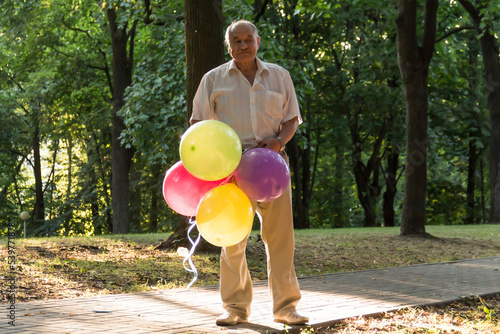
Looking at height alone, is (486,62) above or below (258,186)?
above

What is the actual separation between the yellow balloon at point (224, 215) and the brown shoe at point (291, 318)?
93cm

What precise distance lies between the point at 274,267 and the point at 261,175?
100cm

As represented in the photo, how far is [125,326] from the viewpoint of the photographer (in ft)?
17.2

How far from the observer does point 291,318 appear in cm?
529

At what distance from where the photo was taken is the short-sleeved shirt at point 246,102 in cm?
527

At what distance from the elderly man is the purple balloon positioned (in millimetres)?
366

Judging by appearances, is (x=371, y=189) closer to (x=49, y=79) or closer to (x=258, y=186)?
(x=49, y=79)

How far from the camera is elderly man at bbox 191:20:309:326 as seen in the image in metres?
5.27

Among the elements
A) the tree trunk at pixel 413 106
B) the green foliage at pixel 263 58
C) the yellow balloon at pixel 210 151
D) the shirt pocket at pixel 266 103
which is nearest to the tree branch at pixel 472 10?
the green foliage at pixel 263 58

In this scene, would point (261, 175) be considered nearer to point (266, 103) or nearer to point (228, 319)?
point (266, 103)

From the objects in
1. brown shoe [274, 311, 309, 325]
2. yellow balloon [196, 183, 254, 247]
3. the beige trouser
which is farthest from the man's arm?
brown shoe [274, 311, 309, 325]

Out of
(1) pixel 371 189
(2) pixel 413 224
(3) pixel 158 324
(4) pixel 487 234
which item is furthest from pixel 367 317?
(1) pixel 371 189

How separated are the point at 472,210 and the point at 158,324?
28.4 metres

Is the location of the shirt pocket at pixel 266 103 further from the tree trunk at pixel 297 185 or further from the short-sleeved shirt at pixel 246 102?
the tree trunk at pixel 297 185
